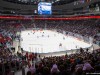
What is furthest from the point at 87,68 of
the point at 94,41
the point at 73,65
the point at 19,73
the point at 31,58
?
the point at 94,41

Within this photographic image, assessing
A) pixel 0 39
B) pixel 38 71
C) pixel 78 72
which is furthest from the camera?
pixel 0 39

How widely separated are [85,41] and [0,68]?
25.1 meters

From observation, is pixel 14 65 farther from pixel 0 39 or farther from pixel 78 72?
pixel 0 39

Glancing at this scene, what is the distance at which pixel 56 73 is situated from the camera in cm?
811

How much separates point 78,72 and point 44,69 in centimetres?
137

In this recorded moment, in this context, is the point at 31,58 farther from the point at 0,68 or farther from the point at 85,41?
the point at 85,41

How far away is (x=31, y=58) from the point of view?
19250 mm

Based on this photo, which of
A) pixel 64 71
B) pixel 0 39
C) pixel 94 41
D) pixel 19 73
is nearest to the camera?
pixel 64 71

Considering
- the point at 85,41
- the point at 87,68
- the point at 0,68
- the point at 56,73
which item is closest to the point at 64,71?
the point at 56,73

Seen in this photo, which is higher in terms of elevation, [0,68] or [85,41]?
[0,68]

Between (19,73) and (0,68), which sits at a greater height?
(0,68)

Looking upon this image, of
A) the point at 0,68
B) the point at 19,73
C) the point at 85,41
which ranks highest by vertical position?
the point at 0,68

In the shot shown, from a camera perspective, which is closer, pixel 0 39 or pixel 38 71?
pixel 38 71

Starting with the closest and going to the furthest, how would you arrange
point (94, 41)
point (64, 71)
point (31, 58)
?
point (64, 71) → point (31, 58) → point (94, 41)
